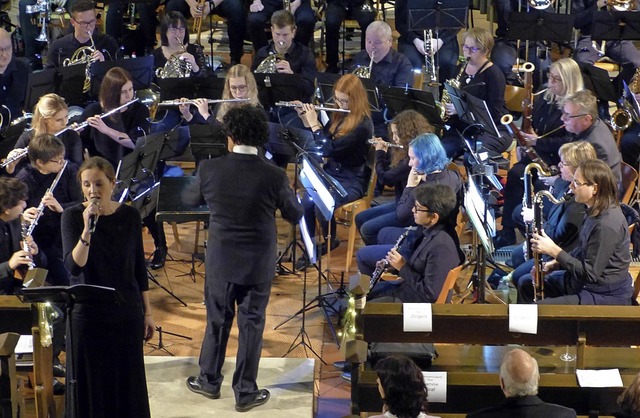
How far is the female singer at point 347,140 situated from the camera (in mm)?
7645

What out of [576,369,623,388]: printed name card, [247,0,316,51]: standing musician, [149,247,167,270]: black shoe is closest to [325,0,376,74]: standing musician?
[247,0,316,51]: standing musician

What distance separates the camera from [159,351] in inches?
256

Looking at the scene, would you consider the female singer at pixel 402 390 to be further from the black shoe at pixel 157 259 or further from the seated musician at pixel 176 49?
the seated musician at pixel 176 49

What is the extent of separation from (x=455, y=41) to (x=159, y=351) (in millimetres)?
4990

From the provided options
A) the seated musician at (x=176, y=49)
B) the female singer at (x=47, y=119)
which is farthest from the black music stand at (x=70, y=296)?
the seated musician at (x=176, y=49)

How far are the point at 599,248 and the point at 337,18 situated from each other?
5.72 meters

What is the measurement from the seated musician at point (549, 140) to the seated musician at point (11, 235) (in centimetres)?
362

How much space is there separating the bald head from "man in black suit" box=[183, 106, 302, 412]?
1.64 m

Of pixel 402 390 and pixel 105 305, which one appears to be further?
pixel 105 305

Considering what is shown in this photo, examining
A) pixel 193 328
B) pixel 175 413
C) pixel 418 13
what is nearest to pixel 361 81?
pixel 418 13

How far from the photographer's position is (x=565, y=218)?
20.9 feet

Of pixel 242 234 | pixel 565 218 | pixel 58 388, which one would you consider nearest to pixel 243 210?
pixel 242 234

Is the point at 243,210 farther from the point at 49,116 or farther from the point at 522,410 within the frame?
the point at 49,116

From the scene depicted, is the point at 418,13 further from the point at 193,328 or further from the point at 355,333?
the point at 355,333
